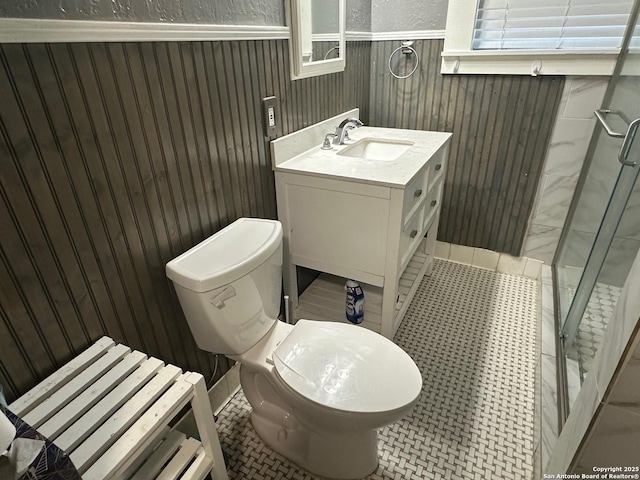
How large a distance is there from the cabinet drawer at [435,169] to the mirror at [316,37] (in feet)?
2.12

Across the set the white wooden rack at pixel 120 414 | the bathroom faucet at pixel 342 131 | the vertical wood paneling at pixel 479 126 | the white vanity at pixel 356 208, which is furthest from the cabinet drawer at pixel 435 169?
the white wooden rack at pixel 120 414

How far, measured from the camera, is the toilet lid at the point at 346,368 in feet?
3.37

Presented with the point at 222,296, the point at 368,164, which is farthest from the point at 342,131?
the point at 222,296

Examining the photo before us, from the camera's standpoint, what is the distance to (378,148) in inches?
75.8

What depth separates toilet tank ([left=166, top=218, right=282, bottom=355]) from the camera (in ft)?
3.34

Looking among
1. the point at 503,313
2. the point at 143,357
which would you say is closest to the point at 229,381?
the point at 143,357

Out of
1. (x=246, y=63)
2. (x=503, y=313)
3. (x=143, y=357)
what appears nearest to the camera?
(x=143, y=357)

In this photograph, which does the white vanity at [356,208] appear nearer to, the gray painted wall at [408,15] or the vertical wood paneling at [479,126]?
the vertical wood paneling at [479,126]

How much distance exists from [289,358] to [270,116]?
902 millimetres

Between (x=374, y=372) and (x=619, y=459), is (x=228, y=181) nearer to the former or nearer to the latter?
(x=374, y=372)

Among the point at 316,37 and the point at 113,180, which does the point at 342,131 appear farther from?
the point at 113,180

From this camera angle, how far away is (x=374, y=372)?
111 centimetres

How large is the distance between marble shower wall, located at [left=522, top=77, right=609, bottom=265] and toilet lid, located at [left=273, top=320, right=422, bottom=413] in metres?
1.44

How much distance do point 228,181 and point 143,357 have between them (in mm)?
657
